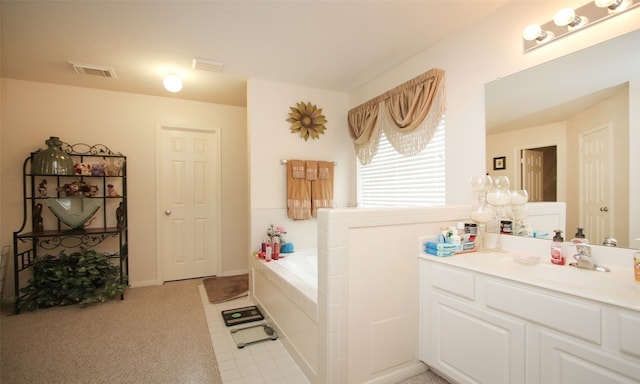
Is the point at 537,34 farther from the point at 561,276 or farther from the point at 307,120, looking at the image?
the point at 307,120

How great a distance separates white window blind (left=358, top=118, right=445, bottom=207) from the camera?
245cm

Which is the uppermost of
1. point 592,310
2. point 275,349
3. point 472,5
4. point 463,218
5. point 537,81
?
point 472,5

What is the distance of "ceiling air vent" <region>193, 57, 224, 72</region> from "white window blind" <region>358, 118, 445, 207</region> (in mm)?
1795

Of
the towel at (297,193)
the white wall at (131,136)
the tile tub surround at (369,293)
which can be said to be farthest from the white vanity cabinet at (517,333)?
the white wall at (131,136)

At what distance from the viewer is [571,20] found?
1.54 meters

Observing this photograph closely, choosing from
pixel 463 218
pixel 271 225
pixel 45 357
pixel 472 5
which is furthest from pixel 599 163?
pixel 45 357

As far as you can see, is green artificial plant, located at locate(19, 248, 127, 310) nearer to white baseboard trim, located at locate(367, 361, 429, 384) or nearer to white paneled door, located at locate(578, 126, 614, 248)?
white baseboard trim, located at locate(367, 361, 429, 384)

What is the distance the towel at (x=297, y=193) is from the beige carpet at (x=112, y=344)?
137cm

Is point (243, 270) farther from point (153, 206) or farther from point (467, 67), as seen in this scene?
point (467, 67)

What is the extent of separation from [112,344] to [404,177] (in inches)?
112

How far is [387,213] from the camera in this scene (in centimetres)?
168

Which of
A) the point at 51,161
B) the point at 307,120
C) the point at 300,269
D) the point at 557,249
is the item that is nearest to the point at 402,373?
the point at 557,249

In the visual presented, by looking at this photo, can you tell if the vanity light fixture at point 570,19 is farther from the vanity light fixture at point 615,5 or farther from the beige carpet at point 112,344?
the beige carpet at point 112,344

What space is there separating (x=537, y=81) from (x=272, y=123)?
92.3 inches
